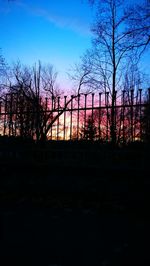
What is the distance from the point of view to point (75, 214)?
4527 millimetres

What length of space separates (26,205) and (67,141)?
6.30 feet

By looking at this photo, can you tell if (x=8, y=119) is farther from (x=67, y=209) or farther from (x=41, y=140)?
(x=67, y=209)

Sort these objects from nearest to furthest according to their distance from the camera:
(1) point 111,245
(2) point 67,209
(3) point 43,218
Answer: (1) point 111,245
(3) point 43,218
(2) point 67,209

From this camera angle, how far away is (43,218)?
4.28 m

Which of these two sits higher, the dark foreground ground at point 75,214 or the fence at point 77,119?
the fence at point 77,119

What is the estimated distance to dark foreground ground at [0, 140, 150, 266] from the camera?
2.83m

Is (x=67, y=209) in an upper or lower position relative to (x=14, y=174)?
lower

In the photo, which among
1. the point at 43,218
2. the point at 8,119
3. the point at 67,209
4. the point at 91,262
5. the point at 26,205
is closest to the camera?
the point at 91,262

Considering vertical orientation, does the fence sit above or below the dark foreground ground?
above

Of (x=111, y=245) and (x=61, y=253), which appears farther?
(x=111, y=245)

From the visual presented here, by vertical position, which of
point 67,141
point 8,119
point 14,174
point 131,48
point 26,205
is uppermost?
point 131,48

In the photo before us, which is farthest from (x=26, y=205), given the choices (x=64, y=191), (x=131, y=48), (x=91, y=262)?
(x=131, y=48)

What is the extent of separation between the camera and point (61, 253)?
9.36 feet

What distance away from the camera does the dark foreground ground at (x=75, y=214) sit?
2834 millimetres
